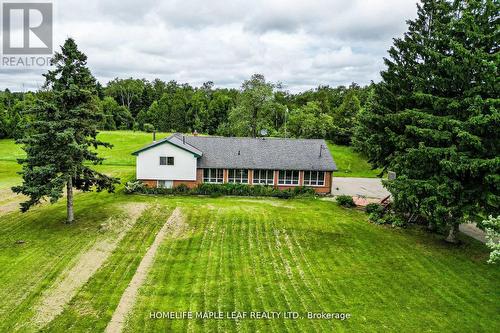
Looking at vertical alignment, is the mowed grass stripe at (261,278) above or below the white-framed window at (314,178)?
below

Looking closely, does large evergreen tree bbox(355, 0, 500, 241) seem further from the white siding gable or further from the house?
the white siding gable

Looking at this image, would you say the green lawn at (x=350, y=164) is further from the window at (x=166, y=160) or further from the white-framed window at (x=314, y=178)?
the window at (x=166, y=160)

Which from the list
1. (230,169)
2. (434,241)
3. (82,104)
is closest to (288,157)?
(230,169)

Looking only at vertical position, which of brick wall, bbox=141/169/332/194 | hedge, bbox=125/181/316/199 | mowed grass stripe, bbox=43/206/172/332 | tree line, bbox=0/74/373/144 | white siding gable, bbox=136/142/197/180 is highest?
tree line, bbox=0/74/373/144

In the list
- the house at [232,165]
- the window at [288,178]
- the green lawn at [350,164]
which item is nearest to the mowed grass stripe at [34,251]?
the house at [232,165]

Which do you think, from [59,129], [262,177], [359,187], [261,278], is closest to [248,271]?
[261,278]

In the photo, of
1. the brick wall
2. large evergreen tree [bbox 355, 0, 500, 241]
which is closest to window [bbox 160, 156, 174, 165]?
the brick wall

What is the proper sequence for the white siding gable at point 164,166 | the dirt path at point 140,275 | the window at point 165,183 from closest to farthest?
the dirt path at point 140,275, the white siding gable at point 164,166, the window at point 165,183
